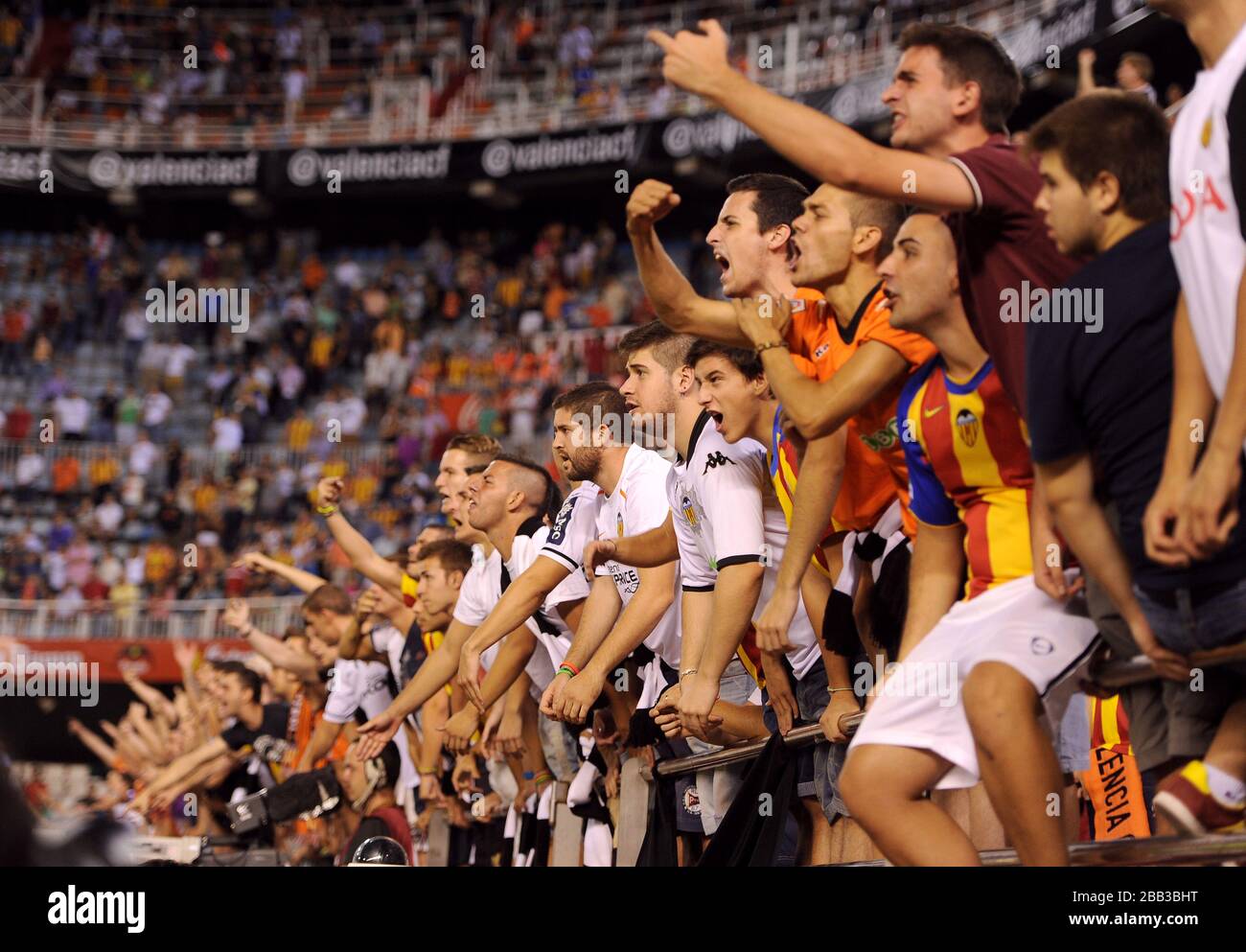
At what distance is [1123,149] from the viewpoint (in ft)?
10.2

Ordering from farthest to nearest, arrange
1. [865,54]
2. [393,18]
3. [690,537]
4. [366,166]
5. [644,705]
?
[393,18], [366,166], [865,54], [644,705], [690,537]

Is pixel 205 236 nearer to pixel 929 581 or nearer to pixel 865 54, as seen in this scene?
pixel 865 54

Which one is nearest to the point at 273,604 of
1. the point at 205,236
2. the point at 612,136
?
the point at 612,136

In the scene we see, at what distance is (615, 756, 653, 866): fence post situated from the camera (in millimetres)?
5914

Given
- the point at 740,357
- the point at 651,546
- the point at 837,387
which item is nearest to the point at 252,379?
the point at 651,546

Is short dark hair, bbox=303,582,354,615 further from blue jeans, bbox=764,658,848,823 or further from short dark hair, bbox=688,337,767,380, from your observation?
short dark hair, bbox=688,337,767,380

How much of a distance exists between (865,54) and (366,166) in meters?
8.42

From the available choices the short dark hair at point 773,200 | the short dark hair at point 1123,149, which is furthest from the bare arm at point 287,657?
the short dark hair at point 1123,149

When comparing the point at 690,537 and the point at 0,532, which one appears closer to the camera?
the point at 690,537

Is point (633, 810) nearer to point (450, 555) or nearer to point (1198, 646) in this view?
point (450, 555)

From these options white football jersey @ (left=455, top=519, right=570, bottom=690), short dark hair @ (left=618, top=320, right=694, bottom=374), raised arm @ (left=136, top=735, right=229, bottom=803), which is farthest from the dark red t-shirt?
raised arm @ (left=136, top=735, right=229, bottom=803)

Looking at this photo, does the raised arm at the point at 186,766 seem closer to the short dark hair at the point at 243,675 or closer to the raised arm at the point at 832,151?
the short dark hair at the point at 243,675

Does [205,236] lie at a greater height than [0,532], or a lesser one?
greater

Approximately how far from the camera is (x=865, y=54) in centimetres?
1959
